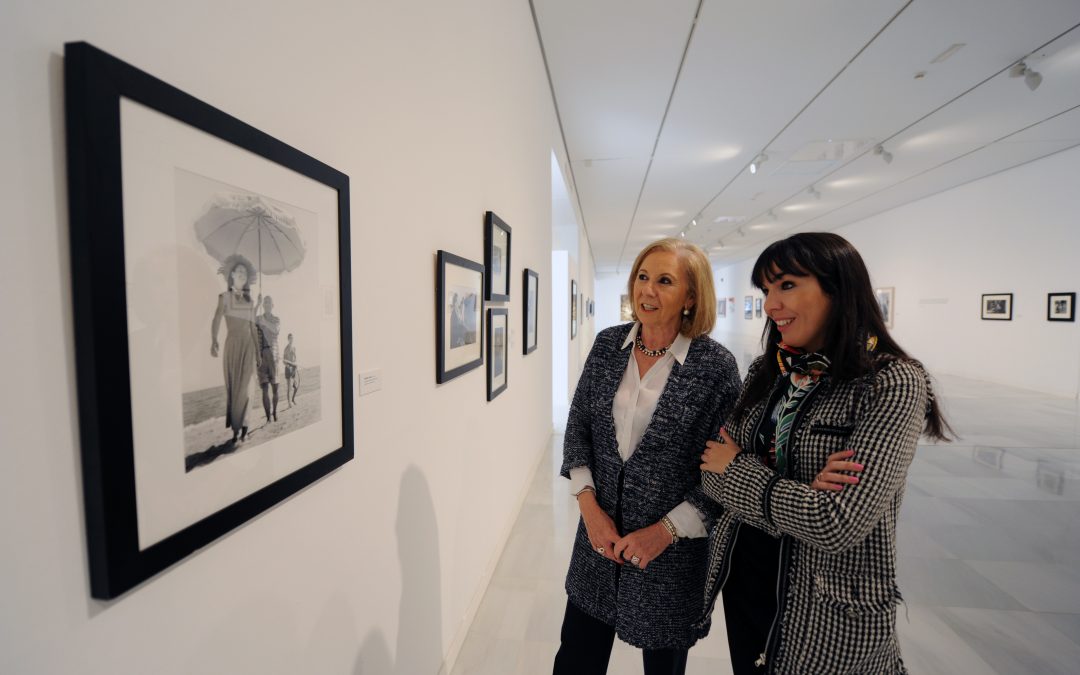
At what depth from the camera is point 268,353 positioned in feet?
3.14

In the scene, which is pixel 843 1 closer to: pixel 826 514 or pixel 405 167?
pixel 405 167

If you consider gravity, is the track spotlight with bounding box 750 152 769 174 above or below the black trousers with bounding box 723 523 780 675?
above

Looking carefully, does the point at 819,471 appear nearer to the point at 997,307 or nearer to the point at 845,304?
the point at 845,304

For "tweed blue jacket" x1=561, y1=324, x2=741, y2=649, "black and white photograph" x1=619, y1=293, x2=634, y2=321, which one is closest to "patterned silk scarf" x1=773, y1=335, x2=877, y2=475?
"tweed blue jacket" x1=561, y1=324, x2=741, y2=649

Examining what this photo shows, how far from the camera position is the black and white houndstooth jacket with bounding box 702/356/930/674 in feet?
3.63

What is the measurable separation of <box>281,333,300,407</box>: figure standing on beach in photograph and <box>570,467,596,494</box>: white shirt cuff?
99 cm

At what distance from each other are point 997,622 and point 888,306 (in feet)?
40.3

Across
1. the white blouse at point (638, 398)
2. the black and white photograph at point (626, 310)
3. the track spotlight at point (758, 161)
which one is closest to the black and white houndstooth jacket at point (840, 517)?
the white blouse at point (638, 398)

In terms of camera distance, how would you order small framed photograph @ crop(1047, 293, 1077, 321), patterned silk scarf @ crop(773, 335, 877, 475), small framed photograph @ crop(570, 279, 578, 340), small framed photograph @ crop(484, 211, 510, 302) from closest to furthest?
patterned silk scarf @ crop(773, 335, 877, 475), small framed photograph @ crop(484, 211, 510, 302), small framed photograph @ crop(1047, 293, 1077, 321), small framed photograph @ crop(570, 279, 578, 340)

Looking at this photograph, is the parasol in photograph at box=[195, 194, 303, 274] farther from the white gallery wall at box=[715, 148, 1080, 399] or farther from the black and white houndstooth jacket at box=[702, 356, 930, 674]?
the white gallery wall at box=[715, 148, 1080, 399]

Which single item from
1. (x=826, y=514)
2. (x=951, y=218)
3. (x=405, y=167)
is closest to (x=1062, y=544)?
(x=826, y=514)

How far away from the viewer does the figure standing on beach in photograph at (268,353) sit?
0.93 meters

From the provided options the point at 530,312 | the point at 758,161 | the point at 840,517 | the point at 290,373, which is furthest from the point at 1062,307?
the point at 290,373

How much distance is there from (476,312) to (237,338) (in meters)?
1.61
